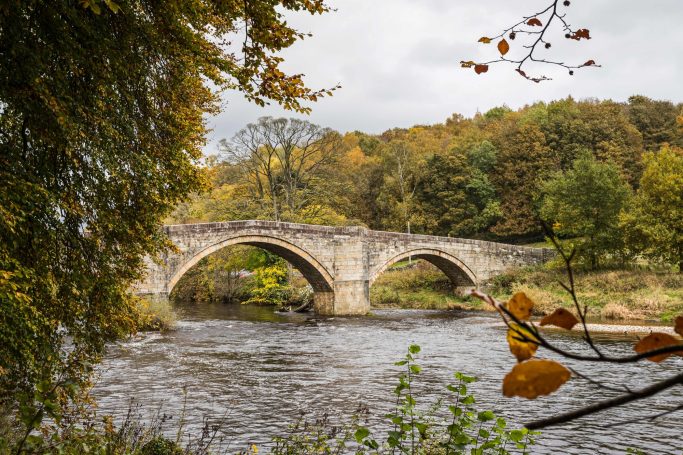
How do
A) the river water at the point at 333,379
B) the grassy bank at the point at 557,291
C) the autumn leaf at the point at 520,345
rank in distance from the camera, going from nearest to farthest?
the autumn leaf at the point at 520,345
the river water at the point at 333,379
the grassy bank at the point at 557,291

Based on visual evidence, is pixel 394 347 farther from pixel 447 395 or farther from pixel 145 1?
pixel 145 1

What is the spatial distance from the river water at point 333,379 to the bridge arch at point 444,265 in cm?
705

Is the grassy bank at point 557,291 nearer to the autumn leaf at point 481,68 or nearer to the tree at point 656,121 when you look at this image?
the tree at point 656,121

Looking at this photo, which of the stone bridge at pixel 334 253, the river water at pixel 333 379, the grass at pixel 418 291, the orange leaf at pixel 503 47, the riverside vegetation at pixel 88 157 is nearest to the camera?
the orange leaf at pixel 503 47

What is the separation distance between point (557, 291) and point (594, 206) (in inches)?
154

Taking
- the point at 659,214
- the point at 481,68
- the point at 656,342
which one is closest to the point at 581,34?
the point at 481,68

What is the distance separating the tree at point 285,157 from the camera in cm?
3050

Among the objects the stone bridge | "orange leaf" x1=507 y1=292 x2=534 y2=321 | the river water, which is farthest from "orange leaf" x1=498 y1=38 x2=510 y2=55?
the stone bridge

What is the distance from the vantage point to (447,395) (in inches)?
359

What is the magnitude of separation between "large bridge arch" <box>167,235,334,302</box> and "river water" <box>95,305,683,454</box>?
293 cm

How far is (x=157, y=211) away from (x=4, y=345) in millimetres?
2183

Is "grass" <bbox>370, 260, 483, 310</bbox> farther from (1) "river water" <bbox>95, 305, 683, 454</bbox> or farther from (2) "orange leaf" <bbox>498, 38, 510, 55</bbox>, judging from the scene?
(2) "orange leaf" <bbox>498, 38, 510, 55</bbox>

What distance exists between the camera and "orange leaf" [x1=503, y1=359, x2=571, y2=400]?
81cm

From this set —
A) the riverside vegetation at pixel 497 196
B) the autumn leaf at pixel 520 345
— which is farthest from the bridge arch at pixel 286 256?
the autumn leaf at pixel 520 345
